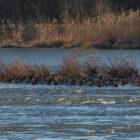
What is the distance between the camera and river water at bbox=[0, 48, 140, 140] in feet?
28.5

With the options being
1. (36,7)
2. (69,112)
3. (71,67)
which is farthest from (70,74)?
(36,7)

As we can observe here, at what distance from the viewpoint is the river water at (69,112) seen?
8696 millimetres

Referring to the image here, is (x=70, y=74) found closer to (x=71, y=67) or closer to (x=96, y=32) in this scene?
(x=71, y=67)

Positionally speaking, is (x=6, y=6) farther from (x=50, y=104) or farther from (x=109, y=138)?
(x=109, y=138)

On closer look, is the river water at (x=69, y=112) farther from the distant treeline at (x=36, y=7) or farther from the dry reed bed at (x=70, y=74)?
the distant treeline at (x=36, y=7)

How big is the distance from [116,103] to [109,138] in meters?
3.66

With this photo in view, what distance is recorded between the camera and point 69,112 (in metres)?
10.8

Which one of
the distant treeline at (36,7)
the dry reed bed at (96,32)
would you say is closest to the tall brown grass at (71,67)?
the dry reed bed at (96,32)

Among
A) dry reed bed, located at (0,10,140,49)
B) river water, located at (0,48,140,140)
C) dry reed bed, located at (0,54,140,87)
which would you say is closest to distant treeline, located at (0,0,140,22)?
dry reed bed, located at (0,10,140,49)

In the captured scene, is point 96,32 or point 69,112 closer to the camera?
point 69,112

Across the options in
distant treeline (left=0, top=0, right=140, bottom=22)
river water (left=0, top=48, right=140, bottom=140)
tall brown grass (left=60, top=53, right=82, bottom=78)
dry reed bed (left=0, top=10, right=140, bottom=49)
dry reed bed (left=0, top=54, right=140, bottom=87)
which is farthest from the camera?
distant treeline (left=0, top=0, right=140, bottom=22)

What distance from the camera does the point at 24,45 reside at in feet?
120

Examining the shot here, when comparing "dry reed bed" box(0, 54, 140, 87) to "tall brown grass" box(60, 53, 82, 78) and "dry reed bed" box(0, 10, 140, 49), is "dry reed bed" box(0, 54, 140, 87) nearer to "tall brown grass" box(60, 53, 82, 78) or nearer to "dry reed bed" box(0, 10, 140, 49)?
"tall brown grass" box(60, 53, 82, 78)

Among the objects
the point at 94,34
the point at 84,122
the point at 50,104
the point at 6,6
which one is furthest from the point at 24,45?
the point at 84,122
